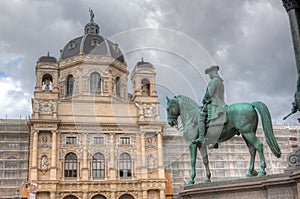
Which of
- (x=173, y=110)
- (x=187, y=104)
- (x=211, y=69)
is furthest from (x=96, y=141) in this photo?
→ (x=211, y=69)

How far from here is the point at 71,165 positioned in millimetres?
36844

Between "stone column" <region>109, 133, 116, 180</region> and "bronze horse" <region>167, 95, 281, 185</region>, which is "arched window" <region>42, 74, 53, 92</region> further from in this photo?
"bronze horse" <region>167, 95, 281, 185</region>

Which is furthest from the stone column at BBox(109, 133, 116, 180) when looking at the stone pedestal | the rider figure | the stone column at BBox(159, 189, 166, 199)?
the stone pedestal

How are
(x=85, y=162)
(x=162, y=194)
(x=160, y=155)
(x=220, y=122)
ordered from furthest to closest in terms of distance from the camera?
(x=160, y=155), (x=85, y=162), (x=162, y=194), (x=220, y=122)

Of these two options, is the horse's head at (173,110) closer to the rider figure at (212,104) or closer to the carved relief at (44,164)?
the rider figure at (212,104)

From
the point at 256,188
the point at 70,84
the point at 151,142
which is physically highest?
the point at 70,84

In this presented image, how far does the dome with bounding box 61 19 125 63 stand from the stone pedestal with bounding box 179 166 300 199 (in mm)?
36278

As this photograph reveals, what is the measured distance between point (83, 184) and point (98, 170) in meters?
2.19

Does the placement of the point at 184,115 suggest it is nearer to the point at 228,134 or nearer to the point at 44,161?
the point at 228,134

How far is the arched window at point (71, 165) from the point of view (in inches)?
1438

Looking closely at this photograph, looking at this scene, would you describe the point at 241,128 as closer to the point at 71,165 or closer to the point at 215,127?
the point at 215,127

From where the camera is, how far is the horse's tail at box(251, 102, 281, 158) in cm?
830

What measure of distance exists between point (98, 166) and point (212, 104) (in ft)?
96.8

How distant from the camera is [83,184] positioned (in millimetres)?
35656
